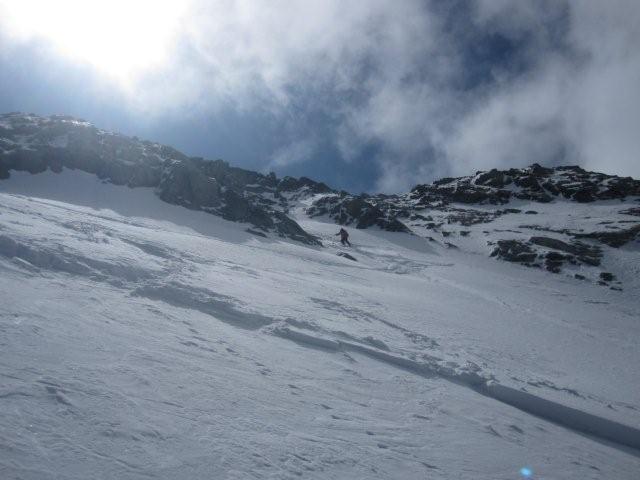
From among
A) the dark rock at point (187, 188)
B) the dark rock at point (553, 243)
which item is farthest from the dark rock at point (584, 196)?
the dark rock at point (187, 188)

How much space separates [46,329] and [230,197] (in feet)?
120

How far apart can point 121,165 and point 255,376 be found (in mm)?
40210

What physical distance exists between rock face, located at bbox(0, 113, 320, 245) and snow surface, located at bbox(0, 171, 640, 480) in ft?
75.8

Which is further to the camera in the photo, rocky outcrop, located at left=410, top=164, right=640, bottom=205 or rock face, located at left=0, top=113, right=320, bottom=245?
rocky outcrop, located at left=410, top=164, right=640, bottom=205

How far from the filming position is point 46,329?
6.30 metres

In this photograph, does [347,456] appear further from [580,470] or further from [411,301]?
[411,301]

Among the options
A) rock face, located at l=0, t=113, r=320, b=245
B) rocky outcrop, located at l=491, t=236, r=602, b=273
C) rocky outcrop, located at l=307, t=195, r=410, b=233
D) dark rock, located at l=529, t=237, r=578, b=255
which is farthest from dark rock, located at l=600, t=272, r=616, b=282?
rock face, located at l=0, t=113, r=320, b=245

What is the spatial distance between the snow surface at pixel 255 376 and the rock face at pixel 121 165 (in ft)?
75.8

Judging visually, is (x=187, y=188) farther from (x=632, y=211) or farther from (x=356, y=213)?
(x=632, y=211)

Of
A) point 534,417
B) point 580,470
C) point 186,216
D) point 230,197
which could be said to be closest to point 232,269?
point 534,417

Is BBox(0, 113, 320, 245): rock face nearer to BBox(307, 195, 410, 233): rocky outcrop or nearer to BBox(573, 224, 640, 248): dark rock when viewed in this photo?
BBox(307, 195, 410, 233): rocky outcrop

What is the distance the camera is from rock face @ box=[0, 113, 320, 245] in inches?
1512

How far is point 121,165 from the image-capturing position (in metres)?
41.3

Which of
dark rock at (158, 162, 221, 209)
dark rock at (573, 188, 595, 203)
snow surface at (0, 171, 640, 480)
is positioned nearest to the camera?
snow surface at (0, 171, 640, 480)
